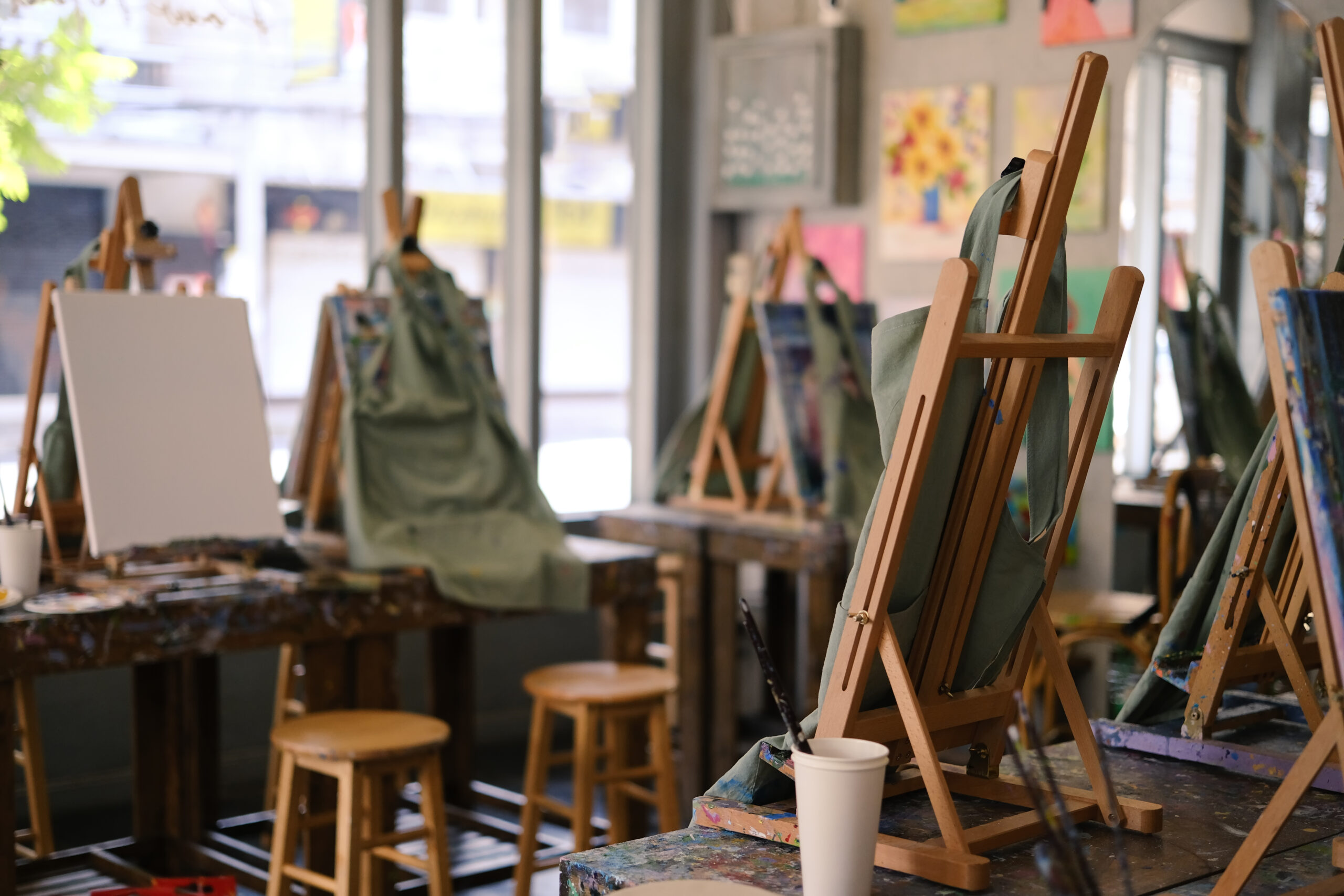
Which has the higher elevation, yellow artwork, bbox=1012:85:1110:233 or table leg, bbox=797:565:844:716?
yellow artwork, bbox=1012:85:1110:233

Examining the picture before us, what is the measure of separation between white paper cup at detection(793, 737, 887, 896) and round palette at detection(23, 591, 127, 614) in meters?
1.86

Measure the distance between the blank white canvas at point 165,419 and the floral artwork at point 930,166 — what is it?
7.44ft

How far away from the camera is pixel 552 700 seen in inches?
133

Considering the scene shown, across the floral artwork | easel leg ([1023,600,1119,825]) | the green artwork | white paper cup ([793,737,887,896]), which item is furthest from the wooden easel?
the floral artwork

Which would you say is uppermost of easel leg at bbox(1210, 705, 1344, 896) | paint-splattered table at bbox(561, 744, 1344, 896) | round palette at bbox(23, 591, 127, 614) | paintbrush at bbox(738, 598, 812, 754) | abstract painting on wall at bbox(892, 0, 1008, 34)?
abstract painting on wall at bbox(892, 0, 1008, 34)

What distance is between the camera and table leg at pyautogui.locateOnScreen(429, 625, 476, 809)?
3.95 m

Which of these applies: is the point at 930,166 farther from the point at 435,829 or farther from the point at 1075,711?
the point at 1075,711

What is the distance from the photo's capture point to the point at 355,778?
9.39 ft

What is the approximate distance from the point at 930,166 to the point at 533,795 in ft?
8.10

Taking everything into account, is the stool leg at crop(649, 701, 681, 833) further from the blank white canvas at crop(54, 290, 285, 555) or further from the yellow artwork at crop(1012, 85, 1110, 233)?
the yellow artwork at crop(1012, 85, 1110, 233)

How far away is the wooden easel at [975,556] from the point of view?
62.9 inches

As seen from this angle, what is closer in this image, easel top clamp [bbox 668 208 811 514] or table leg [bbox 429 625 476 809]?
table leg [bbox 429 625 476 809]

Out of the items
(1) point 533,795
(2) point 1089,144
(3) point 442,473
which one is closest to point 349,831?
(1) point 533,795

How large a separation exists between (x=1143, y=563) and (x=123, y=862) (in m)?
2.79
